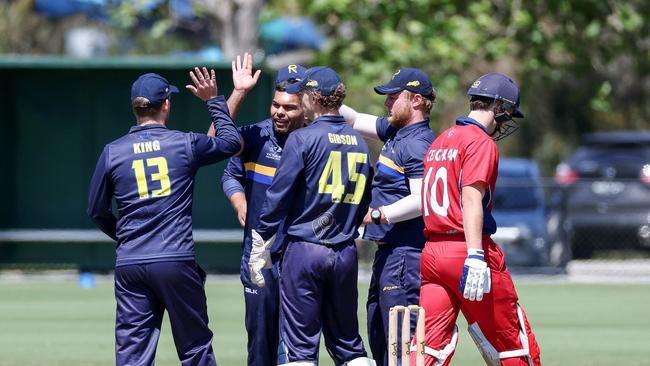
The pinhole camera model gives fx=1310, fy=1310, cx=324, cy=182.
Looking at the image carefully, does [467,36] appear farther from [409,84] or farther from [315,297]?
[315,297]

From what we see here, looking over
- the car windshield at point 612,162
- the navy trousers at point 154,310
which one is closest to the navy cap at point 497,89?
the navy trousers at point 154,310

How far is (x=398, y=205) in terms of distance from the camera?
28.9ft

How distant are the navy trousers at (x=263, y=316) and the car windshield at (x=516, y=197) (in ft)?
41.0

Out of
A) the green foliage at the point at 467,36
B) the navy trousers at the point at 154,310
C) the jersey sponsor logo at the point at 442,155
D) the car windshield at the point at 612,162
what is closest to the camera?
the jersey sponsor logo at the point at 442,155

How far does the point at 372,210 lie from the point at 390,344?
132cm

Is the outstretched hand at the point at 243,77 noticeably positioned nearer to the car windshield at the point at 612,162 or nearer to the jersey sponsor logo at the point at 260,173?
the jersey sponsor logo at the point at 260,173

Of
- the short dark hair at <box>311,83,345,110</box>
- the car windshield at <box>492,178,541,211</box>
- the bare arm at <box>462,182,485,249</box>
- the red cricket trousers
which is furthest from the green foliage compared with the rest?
the bare arm at <box>462,182,485,249</box>

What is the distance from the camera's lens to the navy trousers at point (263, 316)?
9086 mm

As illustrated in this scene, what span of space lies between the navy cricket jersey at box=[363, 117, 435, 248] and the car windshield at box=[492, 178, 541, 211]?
40.1 feet

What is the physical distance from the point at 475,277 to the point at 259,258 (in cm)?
161

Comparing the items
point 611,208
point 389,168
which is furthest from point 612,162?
point 389,168

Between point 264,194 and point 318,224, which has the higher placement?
point 264,194

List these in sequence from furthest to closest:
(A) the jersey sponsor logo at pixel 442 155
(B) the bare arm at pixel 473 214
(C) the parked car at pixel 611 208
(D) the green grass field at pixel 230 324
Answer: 1. (C) the parked car at pixel 611 208
2. (D) the green grass field at pixel 230 324
3. (A) the jersey sponsor logo at pixel 442 155
4. (B) the bare arm at pixel 473 214

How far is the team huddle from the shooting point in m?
8.13
